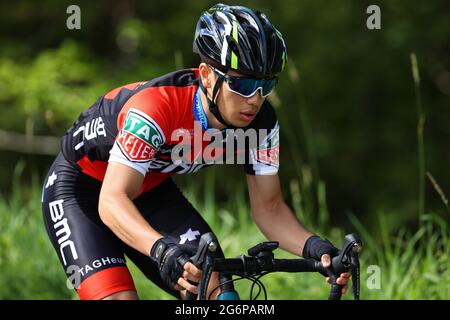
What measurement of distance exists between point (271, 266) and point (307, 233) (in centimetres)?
72

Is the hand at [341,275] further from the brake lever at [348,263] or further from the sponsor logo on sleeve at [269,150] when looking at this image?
the sponsor logo on sleeve at [269,150]

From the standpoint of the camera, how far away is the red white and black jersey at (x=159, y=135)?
3.81 meters

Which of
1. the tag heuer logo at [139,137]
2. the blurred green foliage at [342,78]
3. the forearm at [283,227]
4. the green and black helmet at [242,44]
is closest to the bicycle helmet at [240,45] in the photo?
the green and black helmet at [242,44]

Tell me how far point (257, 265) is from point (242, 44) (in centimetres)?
104

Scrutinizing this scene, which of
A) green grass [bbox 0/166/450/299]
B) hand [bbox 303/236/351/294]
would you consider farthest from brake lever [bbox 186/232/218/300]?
green grass [bbox 0/166/450/299]

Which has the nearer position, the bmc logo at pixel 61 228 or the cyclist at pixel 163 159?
the cyclist at pixel 163 159

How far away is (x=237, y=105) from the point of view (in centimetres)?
387

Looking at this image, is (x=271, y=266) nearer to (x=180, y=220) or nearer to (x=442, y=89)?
(x=180, y=220)

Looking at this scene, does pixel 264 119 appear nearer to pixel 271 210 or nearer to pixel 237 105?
pixel 237 105

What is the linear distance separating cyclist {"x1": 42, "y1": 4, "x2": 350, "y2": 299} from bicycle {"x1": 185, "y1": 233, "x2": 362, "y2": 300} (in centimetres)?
5

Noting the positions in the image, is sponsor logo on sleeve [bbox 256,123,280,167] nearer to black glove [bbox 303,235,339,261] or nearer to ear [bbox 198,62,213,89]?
ear [bbox 198,62,213,89]

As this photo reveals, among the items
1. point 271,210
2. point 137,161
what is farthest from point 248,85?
point 271,210

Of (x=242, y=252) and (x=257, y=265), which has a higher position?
(x=257, y=265)

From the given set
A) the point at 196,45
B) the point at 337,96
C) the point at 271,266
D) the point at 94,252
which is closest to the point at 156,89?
the point at 196,45
